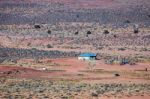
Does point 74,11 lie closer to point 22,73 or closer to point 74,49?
point 74,49

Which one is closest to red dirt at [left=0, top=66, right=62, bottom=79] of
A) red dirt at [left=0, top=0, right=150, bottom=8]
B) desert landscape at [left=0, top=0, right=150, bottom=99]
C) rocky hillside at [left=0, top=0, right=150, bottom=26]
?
desert landscape at [left=0, top=0, right=150, bottom=99]

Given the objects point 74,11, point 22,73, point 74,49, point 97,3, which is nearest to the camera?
point 22,73

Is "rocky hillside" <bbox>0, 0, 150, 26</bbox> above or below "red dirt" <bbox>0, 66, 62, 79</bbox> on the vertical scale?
above

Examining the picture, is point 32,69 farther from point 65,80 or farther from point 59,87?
point 59,87

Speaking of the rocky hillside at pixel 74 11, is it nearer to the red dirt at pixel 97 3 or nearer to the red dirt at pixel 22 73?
the red dirt at pixel 97 3

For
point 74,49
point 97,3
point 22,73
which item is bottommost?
point 22,73

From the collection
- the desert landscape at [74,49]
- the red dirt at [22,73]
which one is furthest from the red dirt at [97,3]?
the red dirt at [22,73]

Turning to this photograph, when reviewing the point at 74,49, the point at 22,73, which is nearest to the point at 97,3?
the point at 74,49

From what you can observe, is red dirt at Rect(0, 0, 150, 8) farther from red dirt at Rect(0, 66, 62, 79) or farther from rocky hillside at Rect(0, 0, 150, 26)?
red dirt at Rect(0, 66, 62, 79)

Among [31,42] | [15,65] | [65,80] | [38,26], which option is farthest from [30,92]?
[38,26]
